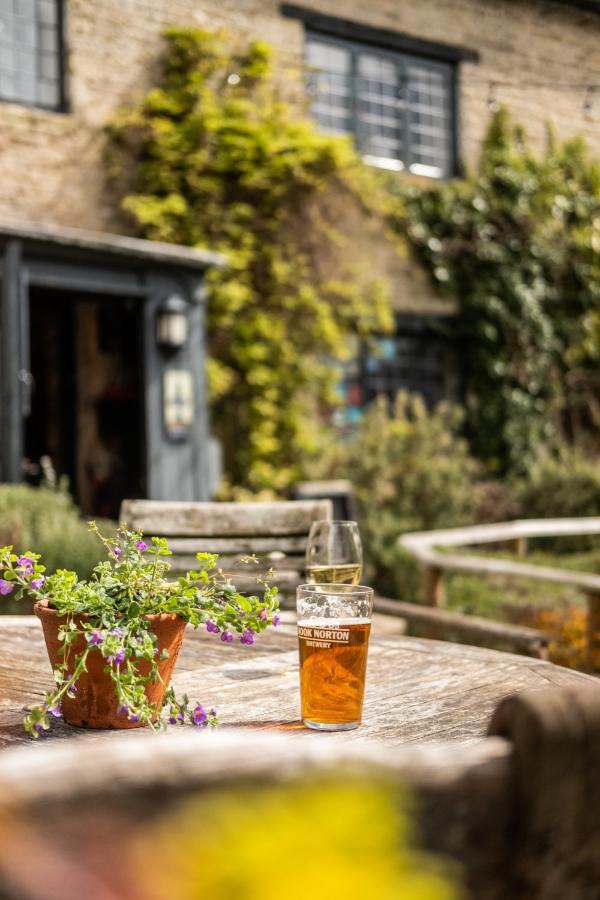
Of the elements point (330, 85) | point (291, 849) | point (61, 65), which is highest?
point (330, 85)

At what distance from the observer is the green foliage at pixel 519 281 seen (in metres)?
11.1

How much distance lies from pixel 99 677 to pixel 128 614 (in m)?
0.13

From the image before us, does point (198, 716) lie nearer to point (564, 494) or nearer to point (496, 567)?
point (496, 567)

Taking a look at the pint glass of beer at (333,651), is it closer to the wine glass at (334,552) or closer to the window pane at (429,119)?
the wine glass at (334,552)

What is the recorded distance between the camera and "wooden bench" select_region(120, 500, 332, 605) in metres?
3.34

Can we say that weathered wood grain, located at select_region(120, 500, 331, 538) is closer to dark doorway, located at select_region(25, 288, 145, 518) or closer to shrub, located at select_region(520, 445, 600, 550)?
dark doorway, located at select_region(25, 288, 145, 518)

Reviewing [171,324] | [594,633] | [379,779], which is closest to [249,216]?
[171,324]

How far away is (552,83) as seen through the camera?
12.1 m

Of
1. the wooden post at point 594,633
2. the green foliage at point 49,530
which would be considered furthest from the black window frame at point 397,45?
the wooden post at point 594,633

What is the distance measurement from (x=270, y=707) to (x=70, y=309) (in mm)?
8119

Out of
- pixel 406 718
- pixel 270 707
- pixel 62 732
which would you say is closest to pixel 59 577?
pixel 62 732

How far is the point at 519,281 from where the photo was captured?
11391 mm

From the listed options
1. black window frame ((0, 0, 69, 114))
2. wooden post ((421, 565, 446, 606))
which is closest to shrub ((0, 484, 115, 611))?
wooden post ((421, 565, 446, 606))

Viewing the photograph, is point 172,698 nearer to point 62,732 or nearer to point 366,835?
point 62,732
